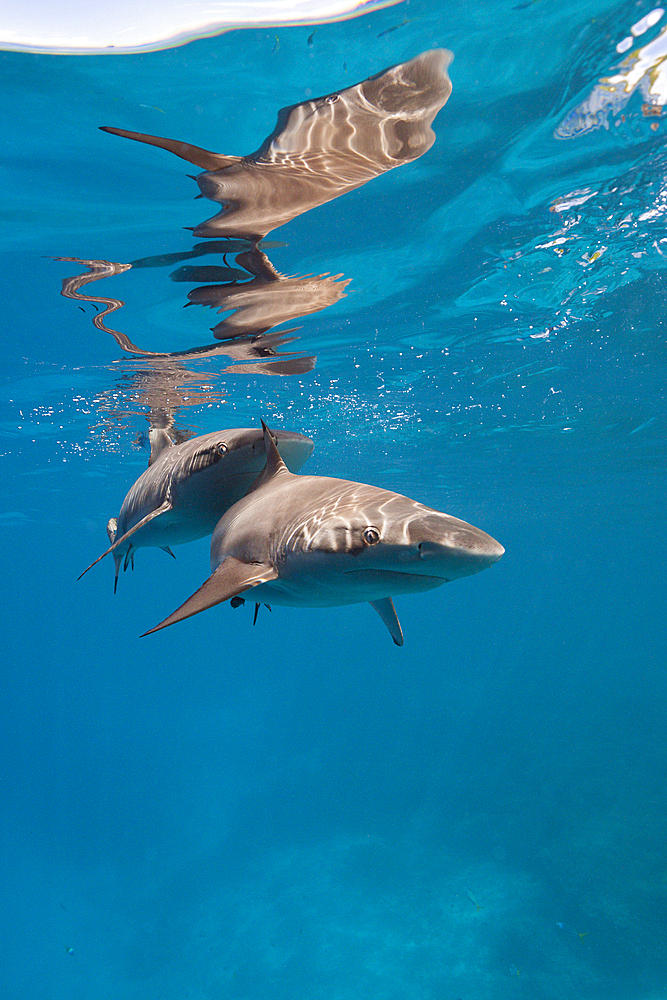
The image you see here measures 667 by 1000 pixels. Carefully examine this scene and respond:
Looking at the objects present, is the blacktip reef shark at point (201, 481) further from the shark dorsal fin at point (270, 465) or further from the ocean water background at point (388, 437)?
the ocean water background at point (388, 437)

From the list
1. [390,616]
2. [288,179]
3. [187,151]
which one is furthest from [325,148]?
[390,616]

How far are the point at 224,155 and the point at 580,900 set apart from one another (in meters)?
21.4

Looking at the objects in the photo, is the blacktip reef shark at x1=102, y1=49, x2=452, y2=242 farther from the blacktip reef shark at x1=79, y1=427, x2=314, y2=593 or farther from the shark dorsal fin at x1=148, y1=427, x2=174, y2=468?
the blacktip reef shark at x1=79, y1=427, x2=314, y2=593

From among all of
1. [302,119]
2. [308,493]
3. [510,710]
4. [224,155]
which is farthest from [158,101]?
[510,710]

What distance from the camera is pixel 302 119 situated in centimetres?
616

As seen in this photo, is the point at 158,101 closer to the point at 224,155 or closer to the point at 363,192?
the point at 224,155

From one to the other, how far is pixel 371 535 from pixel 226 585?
2.82 ft

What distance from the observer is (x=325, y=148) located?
662cm

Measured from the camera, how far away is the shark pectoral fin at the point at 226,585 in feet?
8.52

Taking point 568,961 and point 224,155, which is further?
point 568,961

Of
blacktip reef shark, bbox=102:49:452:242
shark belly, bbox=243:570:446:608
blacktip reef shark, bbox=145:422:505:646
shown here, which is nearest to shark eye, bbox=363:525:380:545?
blacktip reef shark, bbox=145:422:505:646

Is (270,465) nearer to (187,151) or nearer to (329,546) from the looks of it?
(329,546)

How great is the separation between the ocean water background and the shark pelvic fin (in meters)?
0.13

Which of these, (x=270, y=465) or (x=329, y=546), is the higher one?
(x=270, y=465)
